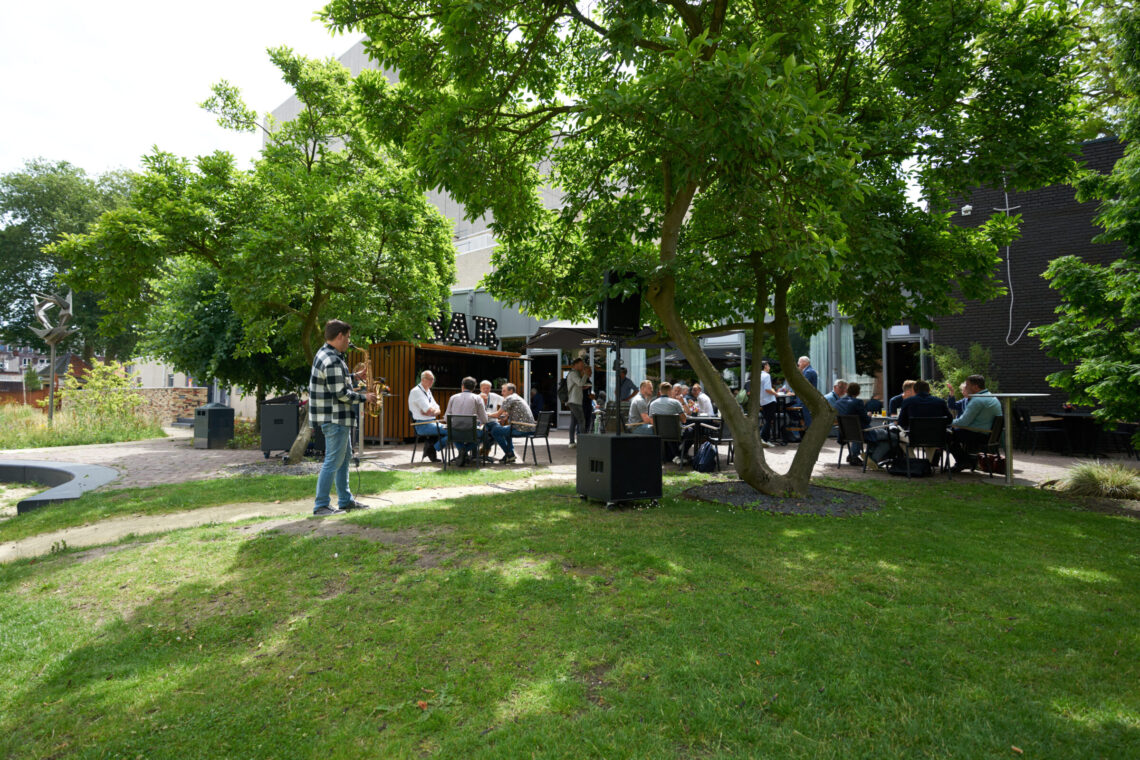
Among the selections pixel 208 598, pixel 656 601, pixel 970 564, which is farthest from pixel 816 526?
pixel 208 598

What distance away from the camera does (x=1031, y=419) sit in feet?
39.0

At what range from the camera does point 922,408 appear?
8727 millimetres

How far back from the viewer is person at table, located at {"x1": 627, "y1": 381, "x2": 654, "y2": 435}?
379 inches

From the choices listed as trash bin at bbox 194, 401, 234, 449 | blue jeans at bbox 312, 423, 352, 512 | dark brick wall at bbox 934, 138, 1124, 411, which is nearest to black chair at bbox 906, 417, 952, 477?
dark brick wall at bbox 934, 138, 1124, 411

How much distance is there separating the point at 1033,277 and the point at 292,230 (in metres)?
14.5

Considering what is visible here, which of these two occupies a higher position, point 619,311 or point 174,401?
point 619,311

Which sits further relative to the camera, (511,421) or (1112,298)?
(511,421)

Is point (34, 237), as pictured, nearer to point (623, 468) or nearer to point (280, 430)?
point (280, 430)

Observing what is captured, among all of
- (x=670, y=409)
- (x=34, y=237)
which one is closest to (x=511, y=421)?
(x=670, y=409)

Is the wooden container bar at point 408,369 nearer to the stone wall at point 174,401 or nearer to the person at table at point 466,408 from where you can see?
the person at table at point 466,408

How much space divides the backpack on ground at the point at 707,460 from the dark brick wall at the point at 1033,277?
23.8ft

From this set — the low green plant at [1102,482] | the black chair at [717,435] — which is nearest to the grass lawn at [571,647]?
the low green plant at [1102,482]

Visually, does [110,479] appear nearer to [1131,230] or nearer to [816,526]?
[816,526]

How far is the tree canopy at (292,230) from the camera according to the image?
8672 millimetres
